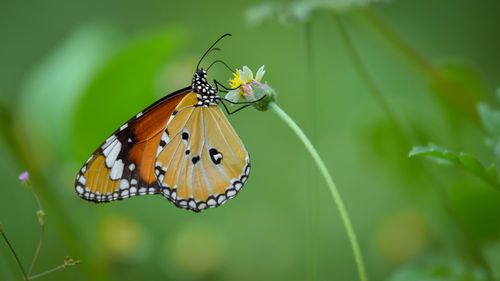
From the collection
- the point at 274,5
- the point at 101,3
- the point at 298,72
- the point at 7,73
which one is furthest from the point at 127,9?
the point at 274,5

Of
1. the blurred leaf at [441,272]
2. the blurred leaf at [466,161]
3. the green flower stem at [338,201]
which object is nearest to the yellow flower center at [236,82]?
the green flower stem at [338,201]

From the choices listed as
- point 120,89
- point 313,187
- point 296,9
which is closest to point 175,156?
point 120,89

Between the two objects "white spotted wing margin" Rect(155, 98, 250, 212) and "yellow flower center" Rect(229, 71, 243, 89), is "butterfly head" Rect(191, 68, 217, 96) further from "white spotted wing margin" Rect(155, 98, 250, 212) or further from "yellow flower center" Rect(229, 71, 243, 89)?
"yellow flower center" Rect(229, 71, 243, 89)

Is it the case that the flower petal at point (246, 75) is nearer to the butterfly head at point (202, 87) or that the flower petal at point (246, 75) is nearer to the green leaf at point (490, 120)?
the butterfly head at point (202, 87)

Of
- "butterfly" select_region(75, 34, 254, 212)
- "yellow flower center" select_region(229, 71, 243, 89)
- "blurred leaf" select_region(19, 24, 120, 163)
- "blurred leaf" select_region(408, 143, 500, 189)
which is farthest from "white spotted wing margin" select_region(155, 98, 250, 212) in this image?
"blurred leaf" select_region(408, 143, 500, 189)

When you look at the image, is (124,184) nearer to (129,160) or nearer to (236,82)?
(129,160)

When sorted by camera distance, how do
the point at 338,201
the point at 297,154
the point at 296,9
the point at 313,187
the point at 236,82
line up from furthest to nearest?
the point at 297,154
the point at 313,187
the point at 296,9
the point at 236,82
the point at 338,201

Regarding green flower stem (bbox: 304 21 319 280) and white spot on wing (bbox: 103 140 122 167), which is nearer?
green flower stem (bbox: 304 21 319 280)
